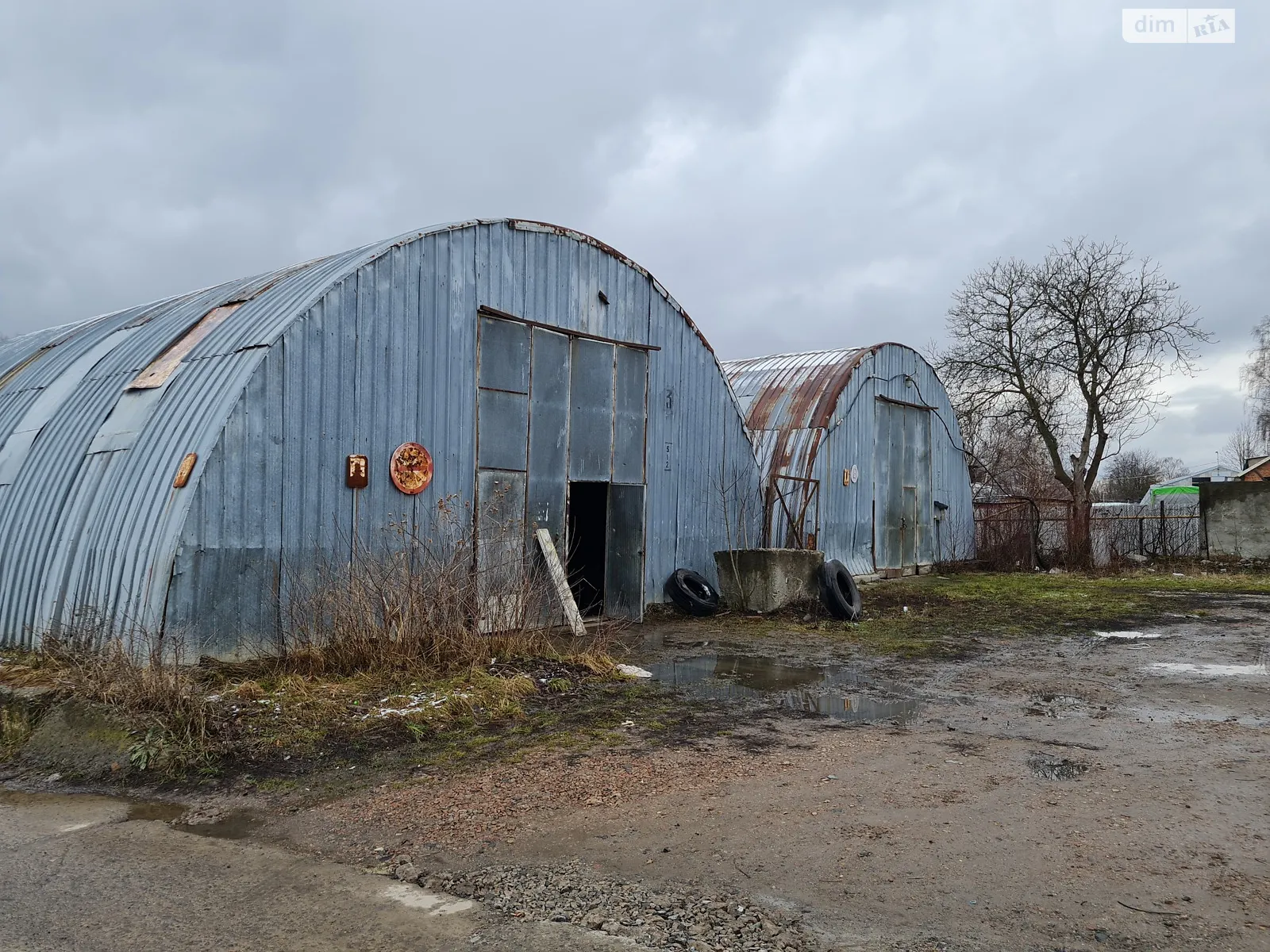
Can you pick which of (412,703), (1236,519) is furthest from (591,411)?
(1236,519)

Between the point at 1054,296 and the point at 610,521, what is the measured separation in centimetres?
2309

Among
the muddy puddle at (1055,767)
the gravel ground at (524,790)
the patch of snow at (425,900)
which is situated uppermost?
the muddy puddle at (1055,767)

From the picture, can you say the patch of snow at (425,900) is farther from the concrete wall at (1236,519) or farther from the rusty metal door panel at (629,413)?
the concrete wall at (1236,519)

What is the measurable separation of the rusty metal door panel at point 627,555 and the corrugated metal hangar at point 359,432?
0.08 ft

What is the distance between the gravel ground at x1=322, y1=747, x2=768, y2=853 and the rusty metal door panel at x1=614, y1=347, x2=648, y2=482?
22.3 ft

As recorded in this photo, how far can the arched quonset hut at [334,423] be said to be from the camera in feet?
27.7

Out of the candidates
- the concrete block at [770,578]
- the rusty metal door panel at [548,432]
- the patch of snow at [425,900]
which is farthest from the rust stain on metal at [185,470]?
the concrete block at [770,578]

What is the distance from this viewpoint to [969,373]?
3155 centimetres

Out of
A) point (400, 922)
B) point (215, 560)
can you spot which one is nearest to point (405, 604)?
point (215, 560)

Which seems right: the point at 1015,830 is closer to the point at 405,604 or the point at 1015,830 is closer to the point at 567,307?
the point at 405,604

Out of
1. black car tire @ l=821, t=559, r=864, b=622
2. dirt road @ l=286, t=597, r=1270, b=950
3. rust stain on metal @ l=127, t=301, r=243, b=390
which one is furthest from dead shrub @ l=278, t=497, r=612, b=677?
black car tire @ l=821, t=559, r=864, b=622

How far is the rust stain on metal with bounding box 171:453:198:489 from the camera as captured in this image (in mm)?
8234

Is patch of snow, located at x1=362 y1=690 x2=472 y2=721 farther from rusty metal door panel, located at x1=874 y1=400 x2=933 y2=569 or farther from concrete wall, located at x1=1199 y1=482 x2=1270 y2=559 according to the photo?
concrete wall, located at x1=1199 y1=482 x2=1270 y2=559

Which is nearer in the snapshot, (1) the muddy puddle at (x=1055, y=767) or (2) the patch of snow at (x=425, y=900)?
(2) the patch of snow at (x=425, y=900)
